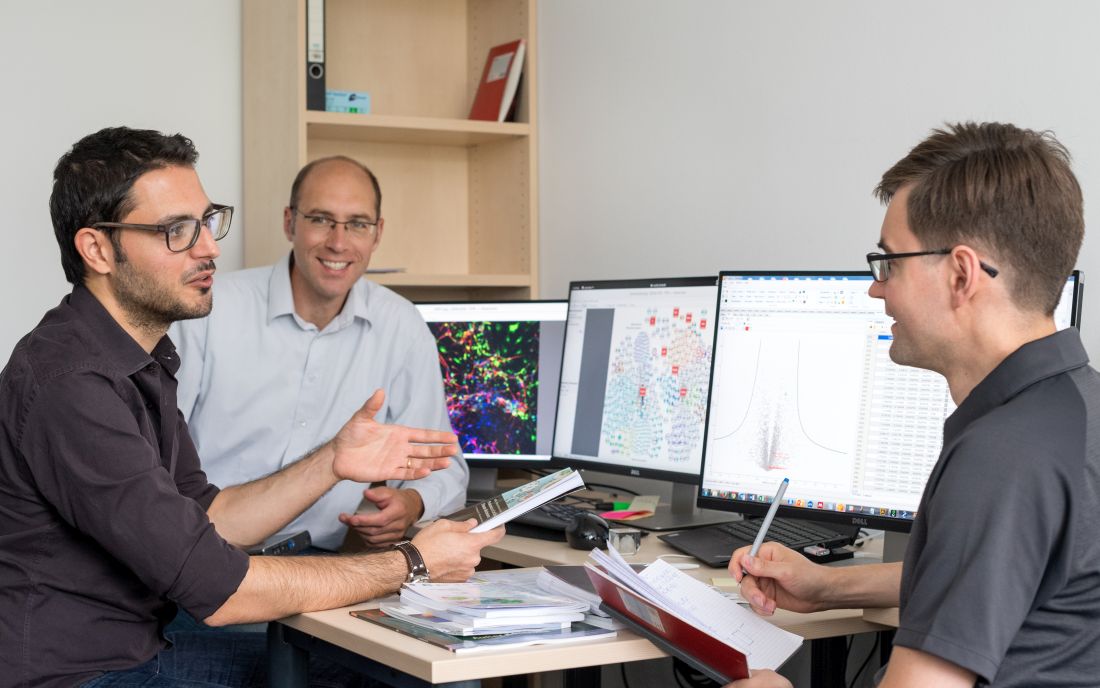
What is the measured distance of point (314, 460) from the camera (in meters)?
2.11

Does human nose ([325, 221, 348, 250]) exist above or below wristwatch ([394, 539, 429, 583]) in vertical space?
above

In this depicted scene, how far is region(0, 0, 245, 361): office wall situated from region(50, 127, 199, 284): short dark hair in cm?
157

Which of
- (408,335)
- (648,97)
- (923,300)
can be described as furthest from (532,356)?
(923,300)

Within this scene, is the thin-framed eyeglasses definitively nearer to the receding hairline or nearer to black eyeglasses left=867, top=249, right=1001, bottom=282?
the receding hairline

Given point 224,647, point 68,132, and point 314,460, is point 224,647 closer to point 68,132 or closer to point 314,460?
point 314,460

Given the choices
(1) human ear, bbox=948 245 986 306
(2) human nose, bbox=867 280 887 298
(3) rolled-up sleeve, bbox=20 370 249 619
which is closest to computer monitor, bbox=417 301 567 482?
(3) rolled-up sleeve, bbox=20 370 249 619

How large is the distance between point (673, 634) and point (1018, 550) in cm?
54

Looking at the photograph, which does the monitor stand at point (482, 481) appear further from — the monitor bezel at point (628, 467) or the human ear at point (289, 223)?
the human ear at point (289, 223)

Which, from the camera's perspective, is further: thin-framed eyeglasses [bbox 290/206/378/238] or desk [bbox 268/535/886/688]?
thin-framed eyeglasses [bbox 290/206/378/238]

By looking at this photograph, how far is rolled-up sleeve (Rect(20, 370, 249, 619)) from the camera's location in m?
1.61

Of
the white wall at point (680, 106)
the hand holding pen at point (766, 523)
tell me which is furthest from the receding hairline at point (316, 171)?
the hand holding pen at point (766, 523)

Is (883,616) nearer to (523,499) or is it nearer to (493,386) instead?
(523,499)

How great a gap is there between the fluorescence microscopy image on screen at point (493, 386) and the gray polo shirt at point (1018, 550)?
5.68ft

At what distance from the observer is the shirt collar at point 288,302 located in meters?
2.78
